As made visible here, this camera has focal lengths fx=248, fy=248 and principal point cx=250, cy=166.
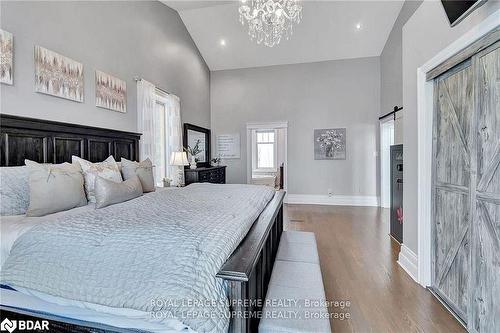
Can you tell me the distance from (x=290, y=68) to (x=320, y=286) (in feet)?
19.9

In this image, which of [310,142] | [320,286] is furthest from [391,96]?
[320,286]

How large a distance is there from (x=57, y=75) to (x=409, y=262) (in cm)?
428

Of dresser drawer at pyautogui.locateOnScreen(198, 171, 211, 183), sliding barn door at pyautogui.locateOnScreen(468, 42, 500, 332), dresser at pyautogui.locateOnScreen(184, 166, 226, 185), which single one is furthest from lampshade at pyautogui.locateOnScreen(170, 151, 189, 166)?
sliding barn door at pyautogui.locateOnScreen(468, 42, 500, 332)

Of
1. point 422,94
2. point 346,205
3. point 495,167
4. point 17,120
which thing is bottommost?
point 346,205

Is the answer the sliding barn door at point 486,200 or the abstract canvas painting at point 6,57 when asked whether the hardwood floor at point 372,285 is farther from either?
the abstract canvas painting at point 6,57

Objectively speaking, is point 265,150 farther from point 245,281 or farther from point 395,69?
point 245,281

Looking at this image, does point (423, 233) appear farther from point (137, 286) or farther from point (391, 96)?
point (391, 96)

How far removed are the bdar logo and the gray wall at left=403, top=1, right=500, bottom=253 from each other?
3.37m

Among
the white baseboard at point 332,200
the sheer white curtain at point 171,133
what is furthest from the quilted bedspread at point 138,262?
the white baseboard at point 332,200

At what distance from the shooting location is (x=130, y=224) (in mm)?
1431

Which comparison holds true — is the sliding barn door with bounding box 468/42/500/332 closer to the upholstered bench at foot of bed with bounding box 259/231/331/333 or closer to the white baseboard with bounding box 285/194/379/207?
the upholstered bench at foot of bed with bounding box 259/231/331/333

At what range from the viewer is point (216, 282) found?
1.08 m

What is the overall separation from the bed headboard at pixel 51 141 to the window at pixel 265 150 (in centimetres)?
671

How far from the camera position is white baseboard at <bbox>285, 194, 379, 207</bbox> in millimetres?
6273
